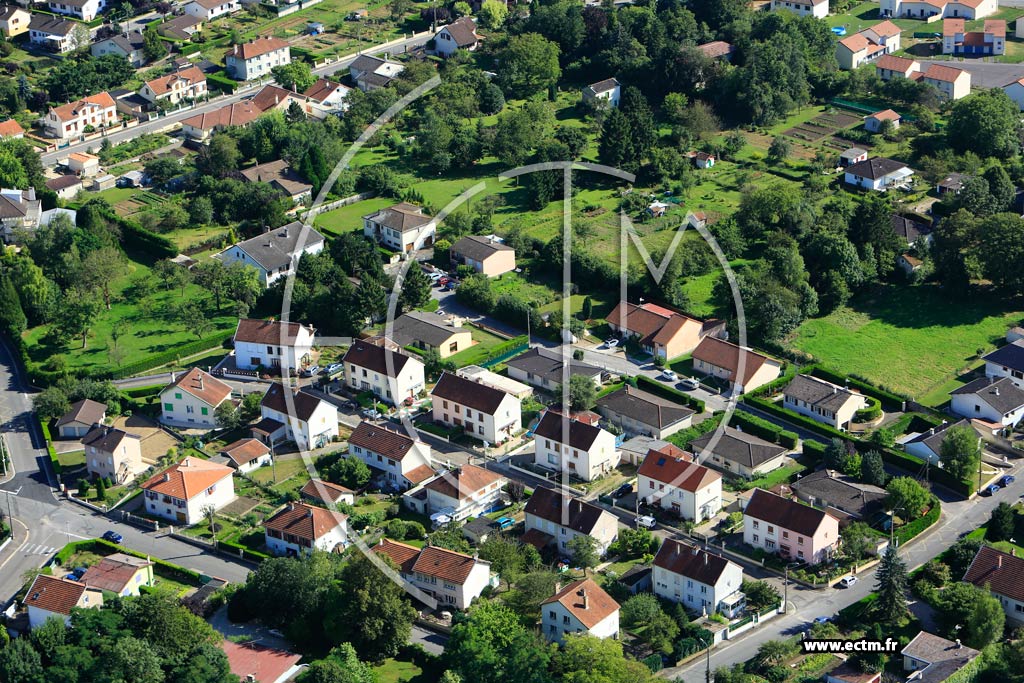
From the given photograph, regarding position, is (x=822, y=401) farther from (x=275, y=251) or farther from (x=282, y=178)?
(x=282, y=178)

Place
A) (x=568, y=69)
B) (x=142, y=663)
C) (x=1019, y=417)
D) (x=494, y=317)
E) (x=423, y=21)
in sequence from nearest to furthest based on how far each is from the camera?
(x=142, y=663)
(x=1019, y=417)
(x=494, y=317)
(x=568, y=69)
(x=423, y=21)

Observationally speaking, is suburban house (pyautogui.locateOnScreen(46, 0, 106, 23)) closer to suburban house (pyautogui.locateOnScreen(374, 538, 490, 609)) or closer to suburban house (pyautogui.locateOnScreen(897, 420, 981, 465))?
suburban house (pyautogui.locateOnScreen(374, 538, 490, 609))

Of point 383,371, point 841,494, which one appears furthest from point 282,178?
point 841,494

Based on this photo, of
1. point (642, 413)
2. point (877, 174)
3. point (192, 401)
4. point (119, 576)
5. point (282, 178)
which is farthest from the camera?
point (282, 178)

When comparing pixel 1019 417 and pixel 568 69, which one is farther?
pixel 568 69

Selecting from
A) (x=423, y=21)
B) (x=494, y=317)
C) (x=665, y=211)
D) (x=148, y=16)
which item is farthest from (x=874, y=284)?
(x=148, y=16)

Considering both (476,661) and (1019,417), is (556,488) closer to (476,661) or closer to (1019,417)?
(476,661)
